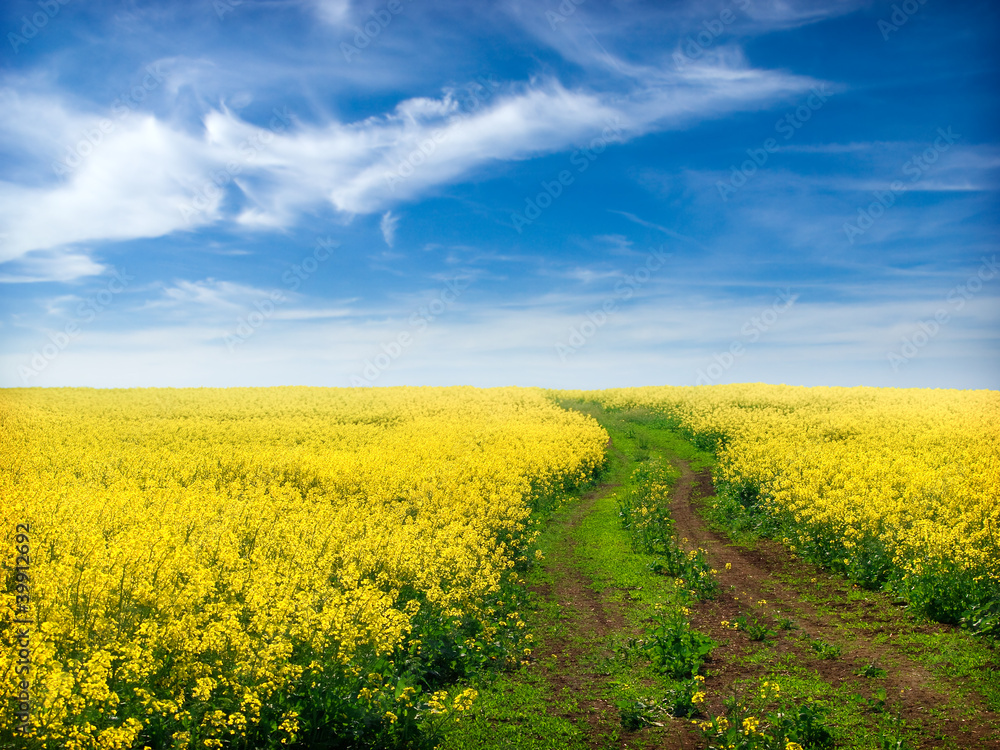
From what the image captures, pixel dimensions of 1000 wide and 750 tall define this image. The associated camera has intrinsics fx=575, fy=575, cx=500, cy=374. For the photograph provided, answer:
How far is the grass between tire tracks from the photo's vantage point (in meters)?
8.12

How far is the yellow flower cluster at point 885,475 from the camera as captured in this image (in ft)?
43.7

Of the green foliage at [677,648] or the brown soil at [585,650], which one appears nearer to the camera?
the brown soil at [585,650]

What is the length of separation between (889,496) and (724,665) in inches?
353

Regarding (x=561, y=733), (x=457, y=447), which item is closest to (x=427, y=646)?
(x=561, y=733)

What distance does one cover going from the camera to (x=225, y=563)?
943 cm

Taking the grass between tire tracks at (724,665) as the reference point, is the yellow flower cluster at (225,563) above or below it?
above

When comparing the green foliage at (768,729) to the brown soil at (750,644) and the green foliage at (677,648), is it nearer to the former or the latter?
the brown soil at (750,644)

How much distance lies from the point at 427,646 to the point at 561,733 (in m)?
2.87

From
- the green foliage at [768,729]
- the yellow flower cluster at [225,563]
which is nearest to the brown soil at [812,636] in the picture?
the green foliage at [768,729]

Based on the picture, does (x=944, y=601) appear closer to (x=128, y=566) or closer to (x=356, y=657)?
(x=356, y=657)

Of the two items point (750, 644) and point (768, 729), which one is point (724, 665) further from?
point (768, 729)

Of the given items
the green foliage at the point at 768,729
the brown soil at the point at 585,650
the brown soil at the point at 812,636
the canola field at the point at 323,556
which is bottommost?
the brown soil at the point at 585,650

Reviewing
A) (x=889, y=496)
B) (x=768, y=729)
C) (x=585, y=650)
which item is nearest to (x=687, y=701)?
(x=768, y=729)

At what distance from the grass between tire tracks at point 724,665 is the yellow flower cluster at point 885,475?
1502mm
